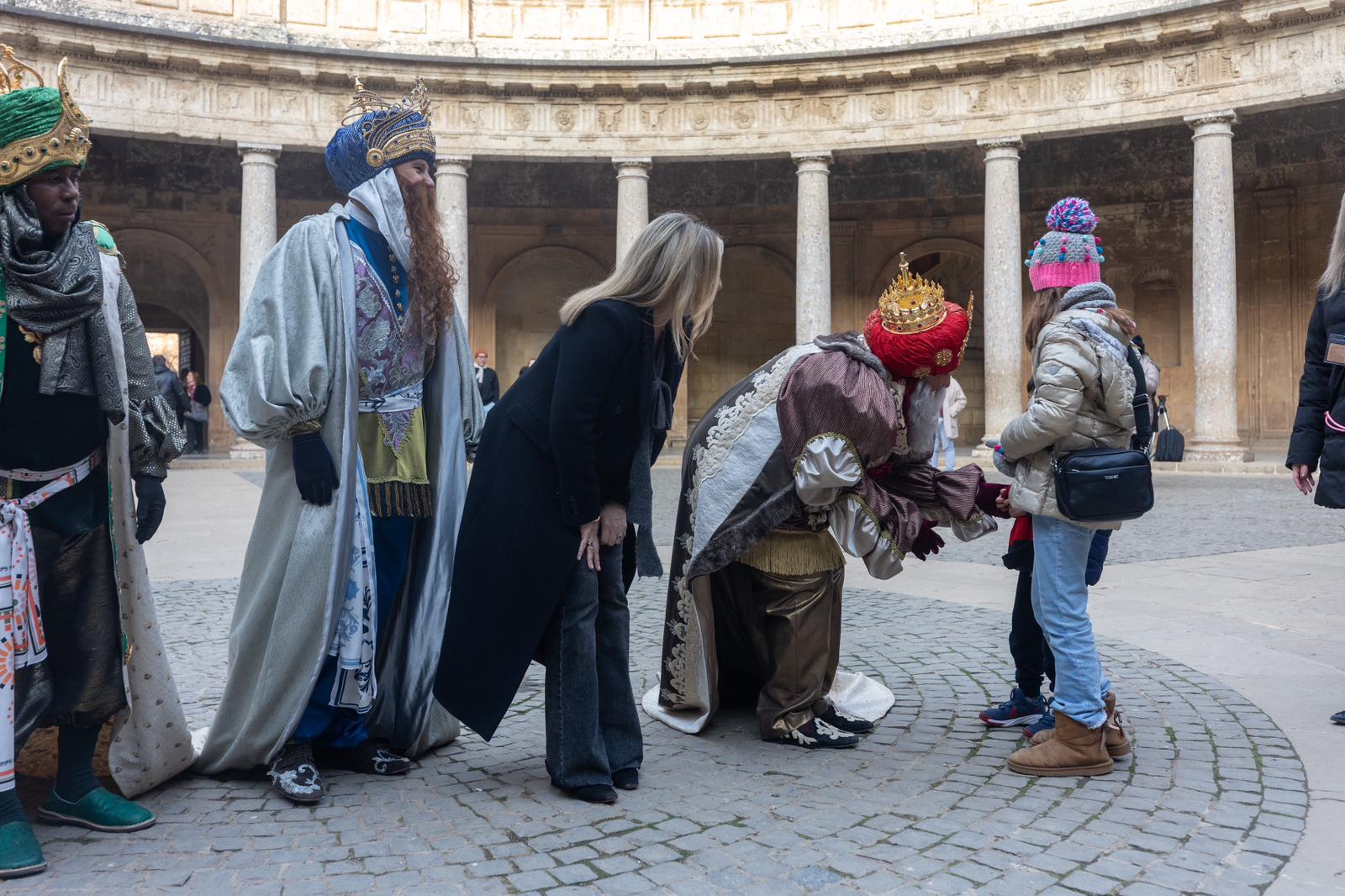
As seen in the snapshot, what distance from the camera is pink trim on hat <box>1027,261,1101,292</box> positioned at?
3666 millimetres

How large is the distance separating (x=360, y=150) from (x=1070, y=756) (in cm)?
304

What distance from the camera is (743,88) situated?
63.2ft

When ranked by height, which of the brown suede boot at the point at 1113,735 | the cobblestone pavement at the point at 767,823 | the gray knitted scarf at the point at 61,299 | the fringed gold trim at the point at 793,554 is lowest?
the cobblestone pavement at the point at 767,823

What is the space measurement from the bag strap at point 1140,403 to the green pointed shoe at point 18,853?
338 cm

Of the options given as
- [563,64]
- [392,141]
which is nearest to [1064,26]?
[563,64]

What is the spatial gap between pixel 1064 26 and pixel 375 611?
1688cm

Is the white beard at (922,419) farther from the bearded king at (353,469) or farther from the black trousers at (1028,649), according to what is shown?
the bearded king at (353,469)

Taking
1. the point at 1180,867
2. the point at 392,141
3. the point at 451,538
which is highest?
the point at 392,141

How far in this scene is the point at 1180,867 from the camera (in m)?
2.75

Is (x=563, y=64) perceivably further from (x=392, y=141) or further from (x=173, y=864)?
(x=173, y=864)

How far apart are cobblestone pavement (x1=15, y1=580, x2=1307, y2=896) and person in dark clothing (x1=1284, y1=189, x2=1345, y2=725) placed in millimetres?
933

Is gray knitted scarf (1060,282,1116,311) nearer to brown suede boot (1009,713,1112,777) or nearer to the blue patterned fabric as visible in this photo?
brown suede boot (1009,713,1112,777)

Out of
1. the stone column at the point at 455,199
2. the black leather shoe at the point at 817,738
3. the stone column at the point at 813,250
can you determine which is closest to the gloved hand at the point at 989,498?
the black leather shoe at the point at 817,738

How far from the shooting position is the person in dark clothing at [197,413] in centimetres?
2061
